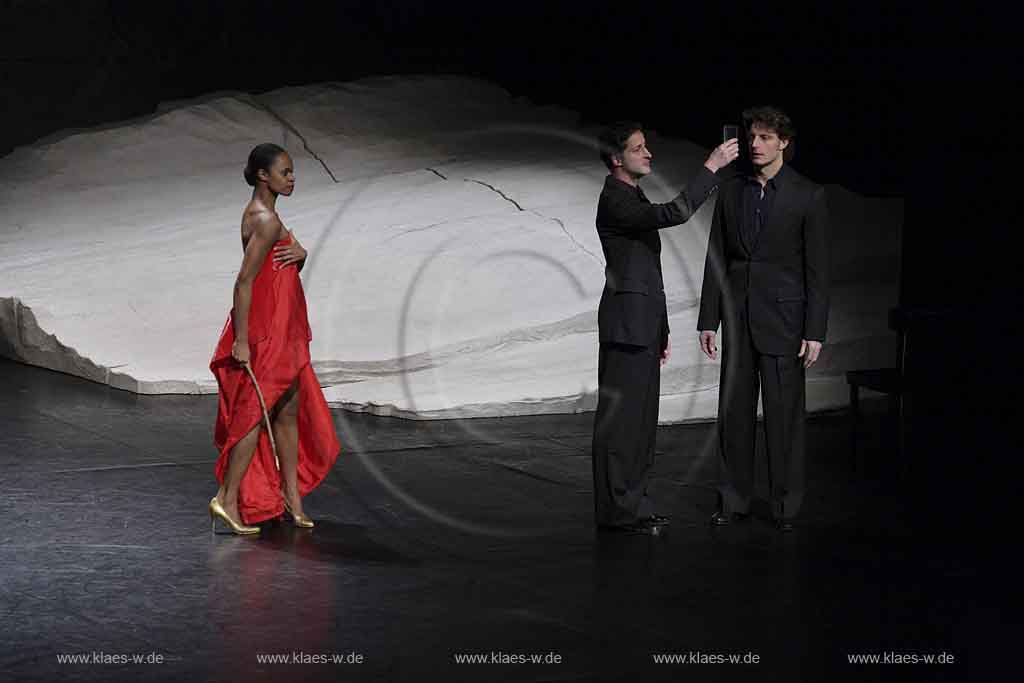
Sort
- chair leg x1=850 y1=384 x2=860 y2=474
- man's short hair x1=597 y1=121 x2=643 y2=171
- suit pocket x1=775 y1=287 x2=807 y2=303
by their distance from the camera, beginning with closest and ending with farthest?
1. man's short hair x1=597 y1=121 x2=643 y2=171
2. suit pocket x1=775 y1=287 x2=807 y2=303
3. chair leg x1=850 y1=384 x2=860 y2=474

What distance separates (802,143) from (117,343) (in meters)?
5.01

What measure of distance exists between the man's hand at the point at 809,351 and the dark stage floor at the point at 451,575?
2.01 feet

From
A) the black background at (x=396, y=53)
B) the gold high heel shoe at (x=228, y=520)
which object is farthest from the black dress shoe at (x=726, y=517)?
the black background at (x=396, y=53)

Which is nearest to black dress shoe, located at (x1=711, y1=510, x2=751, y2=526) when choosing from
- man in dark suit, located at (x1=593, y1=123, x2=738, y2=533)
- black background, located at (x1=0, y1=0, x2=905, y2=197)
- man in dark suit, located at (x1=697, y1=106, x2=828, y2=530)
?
man in dark suit, located at (x1=697, y1=106, x2=828, y2=530)

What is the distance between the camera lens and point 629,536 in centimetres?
495

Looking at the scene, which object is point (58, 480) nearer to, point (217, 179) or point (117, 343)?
point (117, 343)

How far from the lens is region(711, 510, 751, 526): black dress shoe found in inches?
202

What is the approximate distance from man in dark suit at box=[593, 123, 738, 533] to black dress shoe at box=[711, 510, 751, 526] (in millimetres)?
224

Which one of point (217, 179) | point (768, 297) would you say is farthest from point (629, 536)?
point (217, 179)

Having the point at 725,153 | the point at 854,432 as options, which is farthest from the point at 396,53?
the point at 725,153

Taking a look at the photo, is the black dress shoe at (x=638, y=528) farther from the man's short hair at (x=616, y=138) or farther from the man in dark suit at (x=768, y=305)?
the man's short hair at (x=616, y=138)

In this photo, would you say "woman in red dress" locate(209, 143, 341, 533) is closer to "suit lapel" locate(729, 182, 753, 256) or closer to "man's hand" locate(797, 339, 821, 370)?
"suit lapel" locate(729, 182, 753, 256)

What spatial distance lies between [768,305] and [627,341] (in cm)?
52

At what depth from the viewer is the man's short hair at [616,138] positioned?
16.0 ft
